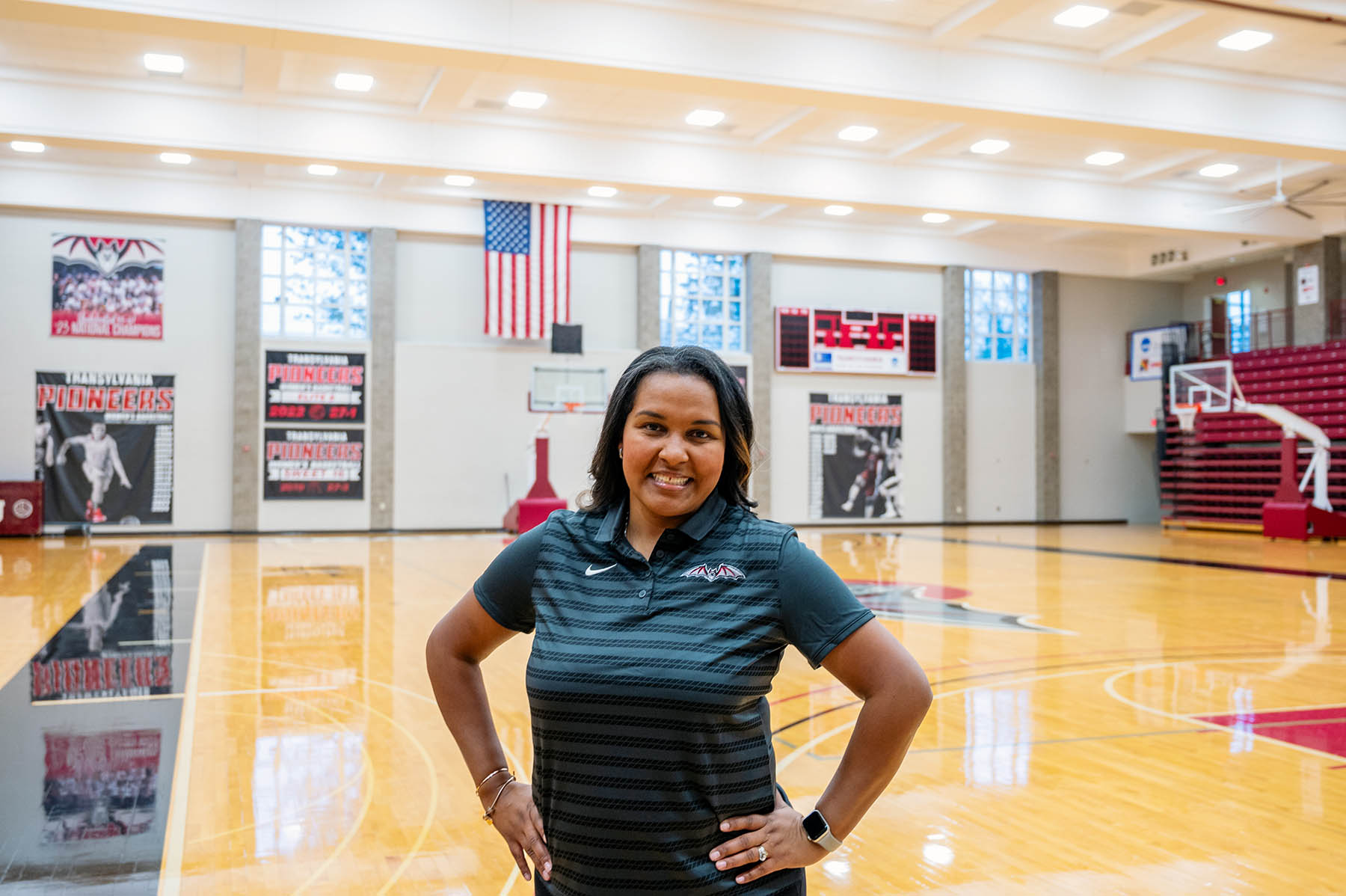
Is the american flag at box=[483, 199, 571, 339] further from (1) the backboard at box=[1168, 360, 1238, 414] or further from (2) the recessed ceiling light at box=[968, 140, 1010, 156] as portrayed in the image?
(1) the backboard at box=[1168, 360, 1238, 414]

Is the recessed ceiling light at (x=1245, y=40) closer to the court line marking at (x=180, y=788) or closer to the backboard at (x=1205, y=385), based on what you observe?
the backboard at (x=1205, y=385)

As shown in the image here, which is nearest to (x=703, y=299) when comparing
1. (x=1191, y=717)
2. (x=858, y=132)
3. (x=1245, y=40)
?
(x=858, y=132)

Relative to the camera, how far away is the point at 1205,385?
21.2 metres

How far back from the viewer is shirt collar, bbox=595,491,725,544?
169 cm

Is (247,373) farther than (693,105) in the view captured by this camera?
Yes

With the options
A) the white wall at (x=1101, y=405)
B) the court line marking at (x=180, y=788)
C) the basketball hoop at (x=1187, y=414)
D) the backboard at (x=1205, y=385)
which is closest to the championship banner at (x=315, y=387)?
the court line marking at (x=180, y=788)

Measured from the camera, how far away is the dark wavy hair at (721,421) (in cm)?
179

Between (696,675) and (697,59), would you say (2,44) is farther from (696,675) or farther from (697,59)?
(696,675)

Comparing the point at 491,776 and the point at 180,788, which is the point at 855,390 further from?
the point at 491,776

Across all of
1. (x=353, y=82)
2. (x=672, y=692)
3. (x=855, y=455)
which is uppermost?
(x=353, y=82)

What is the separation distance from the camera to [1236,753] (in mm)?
5012

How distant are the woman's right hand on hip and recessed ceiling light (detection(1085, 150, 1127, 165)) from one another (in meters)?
16.5

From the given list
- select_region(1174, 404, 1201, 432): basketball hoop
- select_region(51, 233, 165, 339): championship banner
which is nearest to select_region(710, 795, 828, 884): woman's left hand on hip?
select_region(51, 233, 165, 339): championship banner

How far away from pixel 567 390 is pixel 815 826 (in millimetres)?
18911
